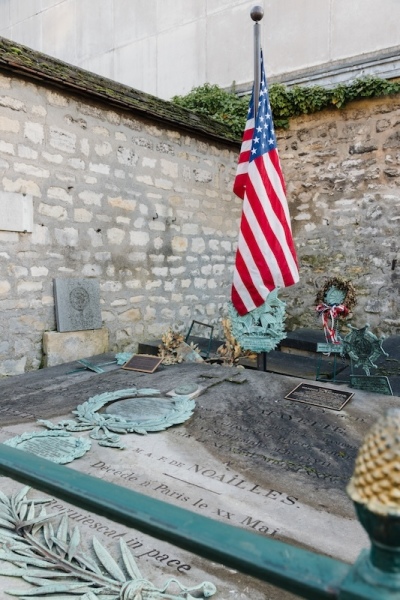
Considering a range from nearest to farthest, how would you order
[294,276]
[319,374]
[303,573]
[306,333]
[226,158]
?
[303,573], [294,276], [319,374], [306,333], [226,158]

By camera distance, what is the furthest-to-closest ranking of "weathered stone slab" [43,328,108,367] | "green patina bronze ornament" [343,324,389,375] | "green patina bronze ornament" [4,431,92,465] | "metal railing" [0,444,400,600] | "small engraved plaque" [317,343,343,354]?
"weathered stone slab" [43,328,108,367], "small engraved plaque" [317,343,343,354], "green patina bronze ornament" [343,324,389,375], "green patina bronze ornament" [4,431,92,465], "metal railing" [0,444,400,600]

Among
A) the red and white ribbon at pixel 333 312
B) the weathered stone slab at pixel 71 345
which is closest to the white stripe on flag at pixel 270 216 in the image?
the red and white ribbon at pixel 333 312

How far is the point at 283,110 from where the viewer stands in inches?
296

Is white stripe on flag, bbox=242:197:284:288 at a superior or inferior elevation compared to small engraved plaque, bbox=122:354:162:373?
superior

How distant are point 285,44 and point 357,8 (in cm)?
116

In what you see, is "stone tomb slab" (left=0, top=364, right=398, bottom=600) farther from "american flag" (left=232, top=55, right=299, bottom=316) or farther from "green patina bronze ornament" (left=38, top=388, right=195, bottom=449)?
"american flag" (left=232, top=55, right=299, bottom=316)

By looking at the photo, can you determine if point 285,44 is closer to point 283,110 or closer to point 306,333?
point 283,110

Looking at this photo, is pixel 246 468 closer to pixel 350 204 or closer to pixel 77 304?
pixel 77 304

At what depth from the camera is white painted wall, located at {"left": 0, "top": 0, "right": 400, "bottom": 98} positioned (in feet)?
23.1

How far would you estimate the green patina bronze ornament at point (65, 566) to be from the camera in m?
1.61

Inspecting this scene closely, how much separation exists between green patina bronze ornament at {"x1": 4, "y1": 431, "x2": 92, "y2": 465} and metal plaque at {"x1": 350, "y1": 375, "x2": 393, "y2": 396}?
2.17m

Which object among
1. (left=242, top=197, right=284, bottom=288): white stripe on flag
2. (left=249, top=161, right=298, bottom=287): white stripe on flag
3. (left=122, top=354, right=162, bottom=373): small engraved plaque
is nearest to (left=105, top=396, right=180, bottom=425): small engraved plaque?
(left=122, top=354, right=162, bottom=373): small engraved plaque

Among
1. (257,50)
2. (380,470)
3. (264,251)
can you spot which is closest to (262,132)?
(257,50)

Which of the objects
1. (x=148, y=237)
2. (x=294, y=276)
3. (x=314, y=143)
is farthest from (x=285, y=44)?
(x=294, y=276)
